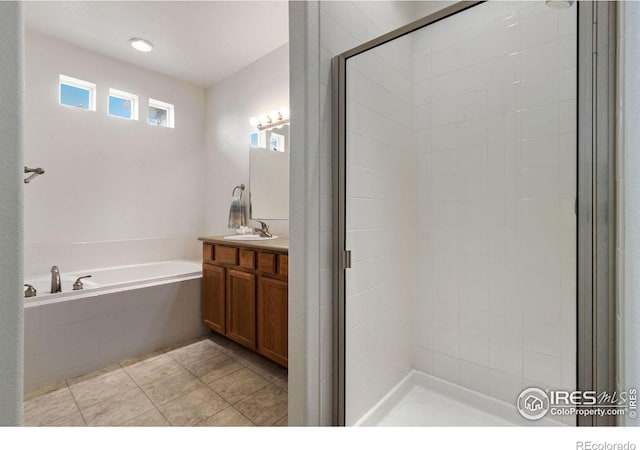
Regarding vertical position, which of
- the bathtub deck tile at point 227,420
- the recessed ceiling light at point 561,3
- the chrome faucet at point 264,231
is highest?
the recessed ceiling light at point 561,3

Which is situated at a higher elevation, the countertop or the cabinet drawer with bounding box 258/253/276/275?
the countertop

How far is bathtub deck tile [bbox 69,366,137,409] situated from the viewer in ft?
6.21

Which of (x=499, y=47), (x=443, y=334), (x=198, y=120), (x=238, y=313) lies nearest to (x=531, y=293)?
(x=443, y=334)

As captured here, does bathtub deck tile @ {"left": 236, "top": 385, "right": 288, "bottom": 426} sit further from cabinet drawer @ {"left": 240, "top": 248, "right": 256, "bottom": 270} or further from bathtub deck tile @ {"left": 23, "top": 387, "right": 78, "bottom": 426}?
bathtub deck tile @ {"left": 23, "top": 387, "right": 78, "bottom": 426}

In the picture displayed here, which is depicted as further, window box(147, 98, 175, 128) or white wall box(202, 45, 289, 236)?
window box(147, 98, 175, 128)

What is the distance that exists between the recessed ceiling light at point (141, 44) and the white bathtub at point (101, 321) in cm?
219

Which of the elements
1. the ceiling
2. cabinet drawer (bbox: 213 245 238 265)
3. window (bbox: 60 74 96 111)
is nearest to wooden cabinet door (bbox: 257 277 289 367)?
cabinet drawer (bbox: 213 245 238 265)

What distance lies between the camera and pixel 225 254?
2.57 meters

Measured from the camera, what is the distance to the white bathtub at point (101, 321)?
2027 mm

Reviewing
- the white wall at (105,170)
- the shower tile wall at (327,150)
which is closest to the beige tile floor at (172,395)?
the shower tile wall at (327,150)

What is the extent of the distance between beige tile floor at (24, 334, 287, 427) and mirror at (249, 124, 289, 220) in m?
1.31

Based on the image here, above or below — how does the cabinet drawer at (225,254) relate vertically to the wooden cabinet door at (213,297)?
above

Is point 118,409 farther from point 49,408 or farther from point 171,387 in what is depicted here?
point 49,408

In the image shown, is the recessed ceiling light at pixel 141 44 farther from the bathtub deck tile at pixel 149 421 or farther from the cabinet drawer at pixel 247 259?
the bathtub deck tile at pixel 149 421
